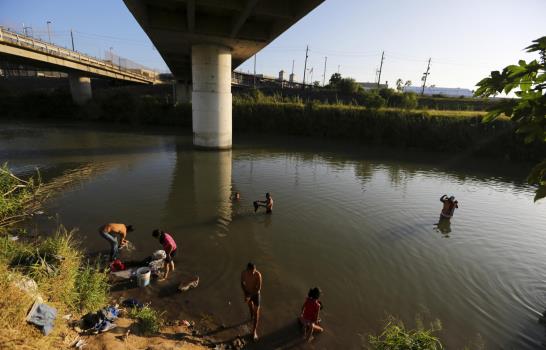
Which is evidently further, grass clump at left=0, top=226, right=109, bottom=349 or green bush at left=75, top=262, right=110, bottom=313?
green bush at left=75, top=262, right=110, bottom=313

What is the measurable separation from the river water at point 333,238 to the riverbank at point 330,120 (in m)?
9.43

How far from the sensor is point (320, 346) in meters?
6.35

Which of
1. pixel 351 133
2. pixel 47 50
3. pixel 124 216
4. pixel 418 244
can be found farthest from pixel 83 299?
pixel 47 50

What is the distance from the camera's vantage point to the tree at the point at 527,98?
194 centimetres

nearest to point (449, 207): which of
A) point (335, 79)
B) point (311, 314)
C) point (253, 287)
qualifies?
point (311, 314)

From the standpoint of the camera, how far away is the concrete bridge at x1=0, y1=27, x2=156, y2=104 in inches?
1094

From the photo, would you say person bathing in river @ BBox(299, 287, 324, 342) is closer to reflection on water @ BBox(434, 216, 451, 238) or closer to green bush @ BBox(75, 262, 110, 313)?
green bush @ BBox(75, 262, 110, 313)

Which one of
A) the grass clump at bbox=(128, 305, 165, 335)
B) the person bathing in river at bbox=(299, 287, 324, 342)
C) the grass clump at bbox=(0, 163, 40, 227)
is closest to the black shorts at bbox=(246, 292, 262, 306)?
the person bathing in river at bbox=(299, 287, 324, 342)

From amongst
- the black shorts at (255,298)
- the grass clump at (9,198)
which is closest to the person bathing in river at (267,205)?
the black shorts at (255,298)

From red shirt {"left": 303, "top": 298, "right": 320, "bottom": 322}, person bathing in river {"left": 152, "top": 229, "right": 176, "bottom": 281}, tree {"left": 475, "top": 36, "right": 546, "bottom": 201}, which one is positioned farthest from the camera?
person bathing in river {"left": 152, "top": 229, "right": 176, "bottom": 281}

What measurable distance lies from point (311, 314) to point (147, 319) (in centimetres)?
342

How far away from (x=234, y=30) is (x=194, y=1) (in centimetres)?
500

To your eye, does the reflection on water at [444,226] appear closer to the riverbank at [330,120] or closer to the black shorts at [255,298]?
the black shorts at [255,298]

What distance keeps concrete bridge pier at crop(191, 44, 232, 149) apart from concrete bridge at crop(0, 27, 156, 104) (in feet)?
57.2
